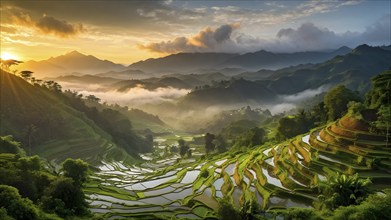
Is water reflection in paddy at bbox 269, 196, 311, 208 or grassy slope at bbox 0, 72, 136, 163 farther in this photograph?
grassy slope at bbox 0, 72, 136, 163

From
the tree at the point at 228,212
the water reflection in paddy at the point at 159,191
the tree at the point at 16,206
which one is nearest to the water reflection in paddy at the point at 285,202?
the tree at the point at 228,212

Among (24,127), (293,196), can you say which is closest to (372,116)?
(293,196)

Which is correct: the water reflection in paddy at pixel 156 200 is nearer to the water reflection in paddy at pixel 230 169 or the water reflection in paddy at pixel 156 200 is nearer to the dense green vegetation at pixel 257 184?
the dense green vegetation at pixel 257 184

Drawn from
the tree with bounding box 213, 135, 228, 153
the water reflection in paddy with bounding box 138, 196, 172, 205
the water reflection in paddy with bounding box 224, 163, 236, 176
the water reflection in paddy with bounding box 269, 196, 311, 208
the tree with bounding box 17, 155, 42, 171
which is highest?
the tree with bounding box 17, 155, 42, 171

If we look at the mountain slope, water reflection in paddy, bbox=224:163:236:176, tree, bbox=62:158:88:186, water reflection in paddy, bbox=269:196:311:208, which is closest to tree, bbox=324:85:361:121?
water reflection in paddy, bbox=224:163:236:176

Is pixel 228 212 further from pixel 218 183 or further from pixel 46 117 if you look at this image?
pixel 46 117

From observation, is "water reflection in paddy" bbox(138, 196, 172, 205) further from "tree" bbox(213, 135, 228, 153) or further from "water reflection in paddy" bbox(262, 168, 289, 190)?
"tree" bbox(213, 135, 228, 153)
